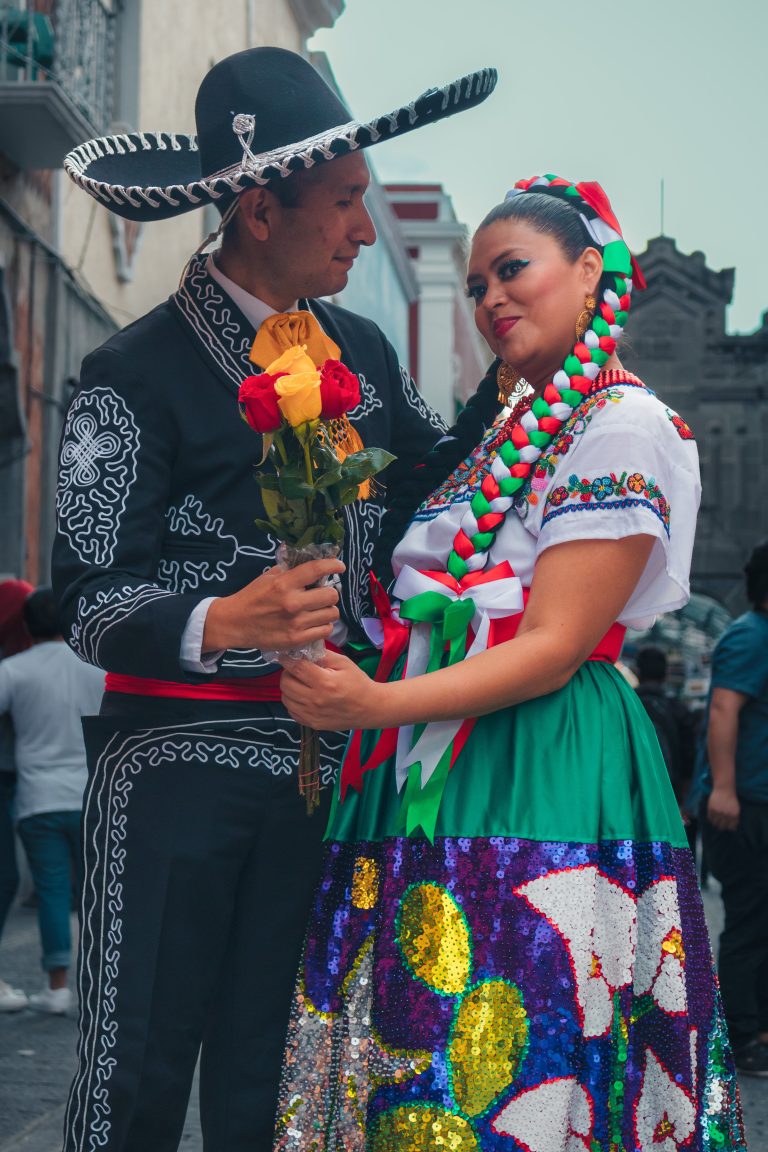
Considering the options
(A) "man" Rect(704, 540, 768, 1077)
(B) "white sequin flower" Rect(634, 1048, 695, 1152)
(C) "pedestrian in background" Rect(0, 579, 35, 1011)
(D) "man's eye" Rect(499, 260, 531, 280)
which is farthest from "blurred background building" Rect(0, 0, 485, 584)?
(B) "white sequin flower" Rect(634, 1048, 695, 1152)

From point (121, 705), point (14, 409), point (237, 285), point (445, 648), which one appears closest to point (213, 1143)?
point (121, 705)

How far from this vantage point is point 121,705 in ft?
7.79

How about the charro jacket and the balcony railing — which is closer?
the charro jacket

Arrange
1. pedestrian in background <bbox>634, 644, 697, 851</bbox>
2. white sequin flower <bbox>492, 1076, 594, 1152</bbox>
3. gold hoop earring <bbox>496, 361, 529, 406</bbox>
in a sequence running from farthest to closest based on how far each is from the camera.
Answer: pedestrian in background <bbox>634, 644, 697, 851</bbox> < gold hoop earring <bbox>496, 361, 529, 406</bbox> < white sequin flower <bbox>492, 1076, 594, 1152</bbox>

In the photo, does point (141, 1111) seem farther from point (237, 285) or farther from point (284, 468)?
point (237, 285)

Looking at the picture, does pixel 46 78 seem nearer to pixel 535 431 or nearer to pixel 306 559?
pixel 535 431

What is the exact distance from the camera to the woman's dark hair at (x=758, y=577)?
5.98m

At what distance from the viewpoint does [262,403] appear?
200 centimetres

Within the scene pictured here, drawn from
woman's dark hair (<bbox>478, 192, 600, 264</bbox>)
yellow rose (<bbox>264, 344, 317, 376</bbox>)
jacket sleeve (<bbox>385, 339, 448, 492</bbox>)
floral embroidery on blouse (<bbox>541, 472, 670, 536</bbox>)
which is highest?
woman's dark hair (<bbox>478, 192, 600, 264</bbox>)

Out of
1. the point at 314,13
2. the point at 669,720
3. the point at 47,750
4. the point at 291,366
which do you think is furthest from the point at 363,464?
the point at 314,13

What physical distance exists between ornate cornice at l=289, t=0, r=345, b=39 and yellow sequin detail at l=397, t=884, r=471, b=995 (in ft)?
58.6

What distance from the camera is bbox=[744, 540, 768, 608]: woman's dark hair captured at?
19.6ft

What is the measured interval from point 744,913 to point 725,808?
410 mm

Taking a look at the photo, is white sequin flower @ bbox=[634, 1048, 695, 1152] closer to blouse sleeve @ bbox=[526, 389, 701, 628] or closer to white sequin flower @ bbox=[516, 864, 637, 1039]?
white sequin flower @ bbox=[516, 864, 637, 1039]
